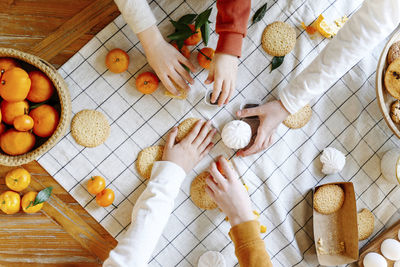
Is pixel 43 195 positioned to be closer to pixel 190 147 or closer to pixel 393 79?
pixel 190 147

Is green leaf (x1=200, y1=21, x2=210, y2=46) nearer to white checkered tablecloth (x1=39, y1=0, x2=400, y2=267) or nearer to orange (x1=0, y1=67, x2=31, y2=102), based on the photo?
white checkered tablecloth (x1=39, y1=0, x2=400, y2=267)

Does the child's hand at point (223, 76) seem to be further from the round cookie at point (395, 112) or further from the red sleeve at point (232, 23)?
the round cookie at point (395, 112)

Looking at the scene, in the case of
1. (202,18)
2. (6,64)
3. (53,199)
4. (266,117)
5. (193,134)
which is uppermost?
(6,64)

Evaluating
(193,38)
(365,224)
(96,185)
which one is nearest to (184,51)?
(193,38)

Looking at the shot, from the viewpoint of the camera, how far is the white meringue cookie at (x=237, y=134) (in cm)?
109

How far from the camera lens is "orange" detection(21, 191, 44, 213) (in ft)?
3.59

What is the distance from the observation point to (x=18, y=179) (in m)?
1.09

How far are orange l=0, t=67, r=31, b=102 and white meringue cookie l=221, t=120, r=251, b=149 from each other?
0.59m

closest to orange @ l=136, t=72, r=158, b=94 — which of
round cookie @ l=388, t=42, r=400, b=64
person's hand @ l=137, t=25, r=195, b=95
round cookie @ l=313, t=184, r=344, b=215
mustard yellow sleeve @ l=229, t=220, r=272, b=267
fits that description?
person's hand @ l=137, t=25, r=195, b=95

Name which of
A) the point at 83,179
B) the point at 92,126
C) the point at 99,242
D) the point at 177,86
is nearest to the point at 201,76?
the point at 177,86

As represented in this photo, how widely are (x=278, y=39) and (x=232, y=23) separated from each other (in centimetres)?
23

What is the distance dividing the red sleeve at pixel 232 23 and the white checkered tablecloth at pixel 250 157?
146mm

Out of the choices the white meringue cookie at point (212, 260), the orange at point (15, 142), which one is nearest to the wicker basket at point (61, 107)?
the orange at point (15, 142)

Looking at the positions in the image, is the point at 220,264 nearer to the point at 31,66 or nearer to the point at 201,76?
the point at 201,76
